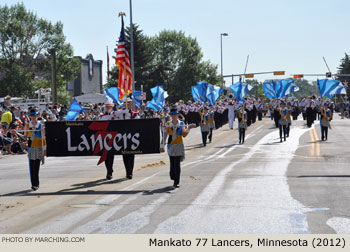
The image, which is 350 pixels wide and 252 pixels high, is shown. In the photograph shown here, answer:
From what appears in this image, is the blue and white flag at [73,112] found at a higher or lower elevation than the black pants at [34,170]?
higher

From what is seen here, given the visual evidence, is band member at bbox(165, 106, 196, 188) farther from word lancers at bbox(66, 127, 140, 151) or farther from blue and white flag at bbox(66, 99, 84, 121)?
blue and white flag at bbox(66, 99, 84, 121)

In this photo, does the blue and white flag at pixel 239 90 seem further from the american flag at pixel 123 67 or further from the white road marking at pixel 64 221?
the white road marking at pixel 64 221

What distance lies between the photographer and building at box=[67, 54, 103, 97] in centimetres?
10325

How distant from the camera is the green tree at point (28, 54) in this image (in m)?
76.2

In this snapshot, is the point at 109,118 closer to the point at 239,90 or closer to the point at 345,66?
the point at 239,90

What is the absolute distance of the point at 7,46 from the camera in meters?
78.7

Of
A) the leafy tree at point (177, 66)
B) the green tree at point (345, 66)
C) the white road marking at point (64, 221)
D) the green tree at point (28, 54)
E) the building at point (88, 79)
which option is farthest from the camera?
the green tree at point (345, 66)

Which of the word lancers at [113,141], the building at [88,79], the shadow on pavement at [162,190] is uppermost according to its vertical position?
the building at [88,79]

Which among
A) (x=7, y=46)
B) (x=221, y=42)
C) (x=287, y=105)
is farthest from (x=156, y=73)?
(x=287, y=105)

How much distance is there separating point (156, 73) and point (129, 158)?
235ft

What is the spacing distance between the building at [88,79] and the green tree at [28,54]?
1594 cm

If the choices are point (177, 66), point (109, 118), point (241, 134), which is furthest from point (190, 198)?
point (177, 66)

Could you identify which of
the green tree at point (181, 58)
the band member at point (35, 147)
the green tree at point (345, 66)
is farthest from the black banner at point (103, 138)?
the green tree at point (345, 66)

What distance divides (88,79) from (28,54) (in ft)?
87.6
